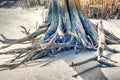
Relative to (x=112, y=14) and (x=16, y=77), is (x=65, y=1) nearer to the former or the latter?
(x=16, y=77)

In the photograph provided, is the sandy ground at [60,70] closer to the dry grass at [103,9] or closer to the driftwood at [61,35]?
the driftwood at [61,35]

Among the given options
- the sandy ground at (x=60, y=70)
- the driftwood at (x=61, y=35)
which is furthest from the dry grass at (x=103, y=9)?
the sandy ground at (x=60, y=70)

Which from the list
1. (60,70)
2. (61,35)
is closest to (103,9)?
(61,35)

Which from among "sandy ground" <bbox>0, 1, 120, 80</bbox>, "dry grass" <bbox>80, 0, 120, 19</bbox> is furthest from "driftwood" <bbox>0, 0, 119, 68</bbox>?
"dry grass" <bbox>80, 0, 120, 19</bbox>

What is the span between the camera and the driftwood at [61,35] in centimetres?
495

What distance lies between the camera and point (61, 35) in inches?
205

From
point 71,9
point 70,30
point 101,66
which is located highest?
point 71,9

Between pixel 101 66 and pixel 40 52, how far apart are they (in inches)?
43.5

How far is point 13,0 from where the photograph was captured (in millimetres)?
10828

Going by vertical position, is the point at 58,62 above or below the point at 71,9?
below

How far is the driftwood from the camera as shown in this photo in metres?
4.95

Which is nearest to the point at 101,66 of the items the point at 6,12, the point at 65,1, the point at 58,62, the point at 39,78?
the point at 58,62

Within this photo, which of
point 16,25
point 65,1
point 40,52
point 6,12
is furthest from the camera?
point 6,12

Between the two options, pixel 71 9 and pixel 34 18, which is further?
pixel 34 18
